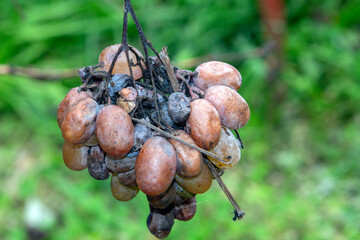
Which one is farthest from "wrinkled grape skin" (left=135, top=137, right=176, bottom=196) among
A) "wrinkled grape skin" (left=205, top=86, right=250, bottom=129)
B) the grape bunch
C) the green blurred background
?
the green blurred background

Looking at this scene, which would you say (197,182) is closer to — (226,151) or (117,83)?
(226,151)

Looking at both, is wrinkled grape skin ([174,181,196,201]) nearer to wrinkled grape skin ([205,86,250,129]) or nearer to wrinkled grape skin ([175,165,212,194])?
wrinkled grape skin ([175,165,212,194])

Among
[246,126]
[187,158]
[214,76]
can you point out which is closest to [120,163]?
[187,158]

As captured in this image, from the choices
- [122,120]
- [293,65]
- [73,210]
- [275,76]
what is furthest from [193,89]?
[293,65]

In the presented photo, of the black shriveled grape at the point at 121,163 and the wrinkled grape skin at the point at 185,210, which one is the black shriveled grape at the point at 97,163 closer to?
the black shriveled grape at the point at 121,163

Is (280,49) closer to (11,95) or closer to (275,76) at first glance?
(275,76)

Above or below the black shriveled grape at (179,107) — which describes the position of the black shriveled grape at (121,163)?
below

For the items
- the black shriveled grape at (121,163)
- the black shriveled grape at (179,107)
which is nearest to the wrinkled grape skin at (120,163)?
the black shriveled grape at (121,163)
